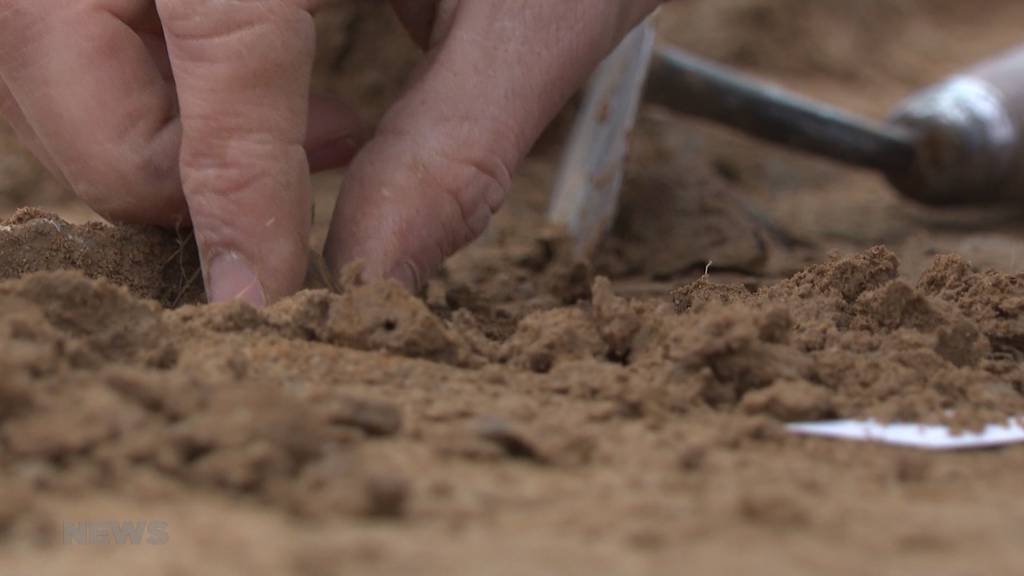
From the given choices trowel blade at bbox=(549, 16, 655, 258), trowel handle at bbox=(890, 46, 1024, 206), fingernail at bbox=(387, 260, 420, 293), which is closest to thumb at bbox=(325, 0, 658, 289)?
fingernail at bbox=(387, 260, 420, 293)

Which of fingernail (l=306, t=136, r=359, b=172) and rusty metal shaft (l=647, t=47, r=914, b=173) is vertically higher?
fingernail (l=306, t=136, r=359, b=172)

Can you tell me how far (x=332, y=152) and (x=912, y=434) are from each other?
100 centimetres

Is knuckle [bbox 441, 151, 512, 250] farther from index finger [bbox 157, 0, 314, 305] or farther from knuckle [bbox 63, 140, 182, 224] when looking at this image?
knuckle [bbox 63, 140, 182, 224]

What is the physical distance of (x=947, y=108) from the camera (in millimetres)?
3105

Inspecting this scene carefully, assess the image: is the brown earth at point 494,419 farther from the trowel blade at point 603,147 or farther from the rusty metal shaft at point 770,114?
the rusty metal shaft at point 770,114

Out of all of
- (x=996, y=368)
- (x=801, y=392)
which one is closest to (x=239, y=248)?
(x=801, y=392)

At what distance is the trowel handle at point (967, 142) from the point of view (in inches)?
120

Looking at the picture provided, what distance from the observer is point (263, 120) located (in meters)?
1.35

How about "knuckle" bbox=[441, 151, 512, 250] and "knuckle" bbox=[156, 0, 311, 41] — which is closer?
"knuckle" bbox=[156, 0, 311, 41]

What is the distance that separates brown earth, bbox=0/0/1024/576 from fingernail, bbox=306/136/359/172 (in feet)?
0.78

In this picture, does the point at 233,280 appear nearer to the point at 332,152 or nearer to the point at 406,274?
the point at 406,274

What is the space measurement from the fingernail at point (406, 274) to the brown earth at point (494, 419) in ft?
0.36

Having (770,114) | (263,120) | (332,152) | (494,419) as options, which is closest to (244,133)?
(263,120)

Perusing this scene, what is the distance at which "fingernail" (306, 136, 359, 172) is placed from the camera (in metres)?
1.74
